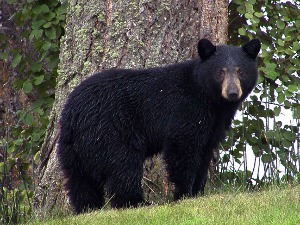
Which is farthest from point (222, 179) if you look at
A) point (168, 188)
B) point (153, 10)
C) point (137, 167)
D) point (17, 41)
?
point (17, 41)

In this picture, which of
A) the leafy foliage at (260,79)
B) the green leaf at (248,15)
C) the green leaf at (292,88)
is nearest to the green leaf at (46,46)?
the leafy foliage at (260,79)

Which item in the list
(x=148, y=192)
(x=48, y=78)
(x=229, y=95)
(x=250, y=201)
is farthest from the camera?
(x=48, y=78)

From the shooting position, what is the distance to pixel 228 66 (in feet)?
25.0

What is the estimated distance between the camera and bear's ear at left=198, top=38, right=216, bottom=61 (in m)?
7.68

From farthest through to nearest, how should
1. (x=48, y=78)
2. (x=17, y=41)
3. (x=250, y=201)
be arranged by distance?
1. (x=17, y=41)
2. (x=48, y=78)
3. (x=250, y=201)

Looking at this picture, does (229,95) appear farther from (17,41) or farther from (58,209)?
(17,41)

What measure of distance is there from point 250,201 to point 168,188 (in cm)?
170

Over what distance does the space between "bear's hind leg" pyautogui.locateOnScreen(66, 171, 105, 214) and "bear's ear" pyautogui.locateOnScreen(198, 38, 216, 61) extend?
5.21ft

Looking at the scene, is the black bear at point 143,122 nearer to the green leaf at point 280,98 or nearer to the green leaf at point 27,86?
the green leaf at point 280,98

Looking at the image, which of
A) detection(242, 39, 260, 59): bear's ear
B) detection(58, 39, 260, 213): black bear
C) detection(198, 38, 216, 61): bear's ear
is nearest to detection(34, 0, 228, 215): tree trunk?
detection(58, 39, 260, 213): black bear

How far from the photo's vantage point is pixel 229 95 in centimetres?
745

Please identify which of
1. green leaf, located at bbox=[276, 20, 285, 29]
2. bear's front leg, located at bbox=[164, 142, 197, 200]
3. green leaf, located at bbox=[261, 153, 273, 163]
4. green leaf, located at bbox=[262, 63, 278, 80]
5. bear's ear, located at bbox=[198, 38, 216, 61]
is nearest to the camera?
bear's front leg, located at bbox=[164, 142, 197, 200]

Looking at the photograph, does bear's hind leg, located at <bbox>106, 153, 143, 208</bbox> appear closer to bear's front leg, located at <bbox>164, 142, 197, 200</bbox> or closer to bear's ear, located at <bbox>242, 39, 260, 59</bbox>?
bear's front leg, located at <bbox>164, 142, 197, 200</bbox>

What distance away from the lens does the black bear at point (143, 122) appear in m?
7.50
